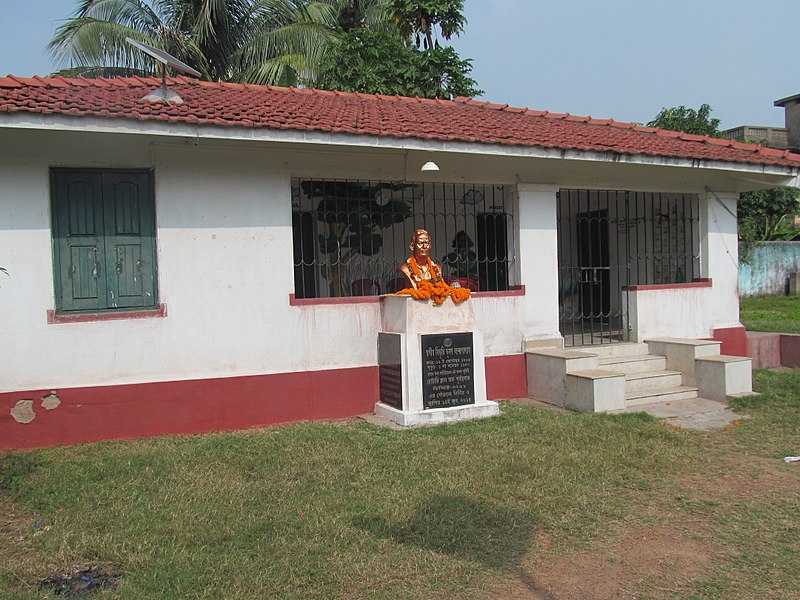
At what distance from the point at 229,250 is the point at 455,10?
35.8ft

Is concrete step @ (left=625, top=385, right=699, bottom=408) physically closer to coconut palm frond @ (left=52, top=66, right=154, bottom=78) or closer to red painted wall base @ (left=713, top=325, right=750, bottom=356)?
red painted wall base @ (left=713, top=325, right=750, bottom=356)

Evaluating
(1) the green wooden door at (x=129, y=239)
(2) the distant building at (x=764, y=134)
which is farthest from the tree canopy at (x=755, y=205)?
(1) the green wooden door at (x=129, y=239)

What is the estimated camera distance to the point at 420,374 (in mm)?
7449

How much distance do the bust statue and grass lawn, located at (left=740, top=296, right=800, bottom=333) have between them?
750 centimetres

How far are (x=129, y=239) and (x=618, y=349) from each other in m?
6.17

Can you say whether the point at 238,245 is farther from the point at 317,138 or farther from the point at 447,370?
the point at 447,370

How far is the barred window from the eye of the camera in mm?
8898

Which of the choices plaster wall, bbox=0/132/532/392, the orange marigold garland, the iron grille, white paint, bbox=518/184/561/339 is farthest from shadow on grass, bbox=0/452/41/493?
the iron grille

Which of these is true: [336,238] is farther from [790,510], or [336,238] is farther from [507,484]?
[790,510]

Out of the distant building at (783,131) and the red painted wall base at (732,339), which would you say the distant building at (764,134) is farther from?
the red painted wall base at (732,339)

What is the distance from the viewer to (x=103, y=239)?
276 inches

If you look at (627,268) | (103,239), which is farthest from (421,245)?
(627,268)

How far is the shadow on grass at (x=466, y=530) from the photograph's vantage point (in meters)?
4.12

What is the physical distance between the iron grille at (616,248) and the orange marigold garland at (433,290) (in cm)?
312
